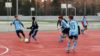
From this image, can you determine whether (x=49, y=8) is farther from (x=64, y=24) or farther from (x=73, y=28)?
(x=73, y=28)

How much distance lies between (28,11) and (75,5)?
353 inches

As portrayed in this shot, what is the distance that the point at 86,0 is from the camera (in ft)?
231

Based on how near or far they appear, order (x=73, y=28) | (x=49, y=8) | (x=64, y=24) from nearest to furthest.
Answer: (x=73, y=28), (x=64, y=24), (x=49, y=8)

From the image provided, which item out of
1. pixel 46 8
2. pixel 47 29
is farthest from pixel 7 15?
pixel 47 29

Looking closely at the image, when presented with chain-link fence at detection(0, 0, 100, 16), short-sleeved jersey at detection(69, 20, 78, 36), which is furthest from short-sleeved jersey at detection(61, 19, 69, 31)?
chain-link fence at detection(0, 0, 100, 16)

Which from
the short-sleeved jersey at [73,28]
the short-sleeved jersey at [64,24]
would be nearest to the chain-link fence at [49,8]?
the short-sleeved jersey at [64,24]

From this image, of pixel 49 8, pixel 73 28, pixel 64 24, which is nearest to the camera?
pixel 73 28

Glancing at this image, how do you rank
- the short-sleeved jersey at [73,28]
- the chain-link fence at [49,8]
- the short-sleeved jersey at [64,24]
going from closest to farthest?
the short-sleeved jersey at [73,28], the short-sleeved jersey at [64,24], the chain-link fence at [49,8]

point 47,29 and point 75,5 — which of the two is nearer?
point 47,29

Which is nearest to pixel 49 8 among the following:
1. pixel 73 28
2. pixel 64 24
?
pixel 64 24

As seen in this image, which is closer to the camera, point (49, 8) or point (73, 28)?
point (73, 28)

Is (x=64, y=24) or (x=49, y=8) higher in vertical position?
(x=64, y=24)

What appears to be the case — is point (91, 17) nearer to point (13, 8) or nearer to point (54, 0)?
point (54, 0)

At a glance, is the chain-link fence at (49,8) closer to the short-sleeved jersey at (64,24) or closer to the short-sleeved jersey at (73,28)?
the short-sleeved jersey at (64,24)
